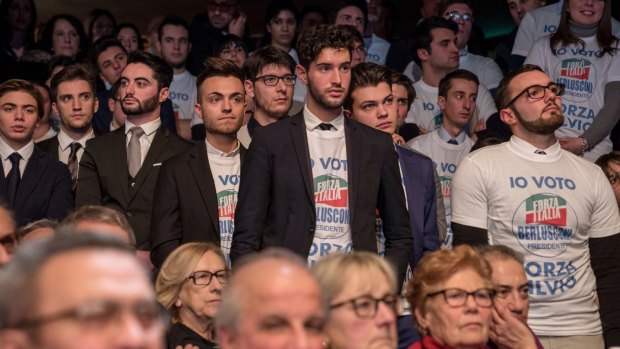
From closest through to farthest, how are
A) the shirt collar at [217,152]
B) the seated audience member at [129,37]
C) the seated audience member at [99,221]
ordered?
the seated audience member at [99,221] < the shirt collar at [217,152] < the seated audience member at [129,37]

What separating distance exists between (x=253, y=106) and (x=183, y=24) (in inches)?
64.4

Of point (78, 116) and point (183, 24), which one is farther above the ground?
point (183, 24)

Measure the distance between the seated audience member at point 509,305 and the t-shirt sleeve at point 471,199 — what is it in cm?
51

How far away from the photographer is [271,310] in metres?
2.04

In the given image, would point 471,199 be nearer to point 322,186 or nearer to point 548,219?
point 548,219

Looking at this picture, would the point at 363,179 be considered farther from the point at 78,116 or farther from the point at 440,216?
the point at 78,116

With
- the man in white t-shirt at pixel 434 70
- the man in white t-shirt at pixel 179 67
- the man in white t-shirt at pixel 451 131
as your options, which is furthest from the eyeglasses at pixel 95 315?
the man in white t-shirt at pixel 179 67

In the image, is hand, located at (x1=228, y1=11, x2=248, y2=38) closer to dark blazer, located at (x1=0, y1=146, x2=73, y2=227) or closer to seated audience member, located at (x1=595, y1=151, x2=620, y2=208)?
dark blazer, located at (x1=0, y1=146, x2=73, y2=227)

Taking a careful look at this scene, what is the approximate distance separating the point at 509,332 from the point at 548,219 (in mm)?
793

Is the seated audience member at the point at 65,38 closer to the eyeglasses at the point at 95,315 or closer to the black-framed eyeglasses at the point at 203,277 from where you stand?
the black-framed eyeglasses at the point at 203,277

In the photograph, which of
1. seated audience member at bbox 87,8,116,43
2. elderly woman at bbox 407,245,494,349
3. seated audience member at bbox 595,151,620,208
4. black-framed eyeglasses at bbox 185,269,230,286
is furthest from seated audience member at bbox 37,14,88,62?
elderly woman at bbox 407,245,494,349

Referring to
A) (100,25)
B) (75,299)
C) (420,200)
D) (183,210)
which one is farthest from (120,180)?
(100,25)

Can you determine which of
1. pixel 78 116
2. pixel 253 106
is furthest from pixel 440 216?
pixel 78 116

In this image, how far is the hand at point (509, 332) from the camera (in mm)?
3430
